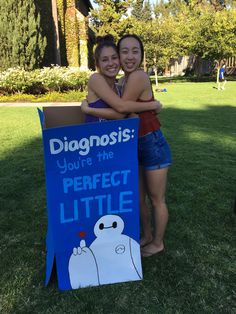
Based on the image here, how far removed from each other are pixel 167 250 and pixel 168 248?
36 mm

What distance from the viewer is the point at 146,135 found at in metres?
2.64

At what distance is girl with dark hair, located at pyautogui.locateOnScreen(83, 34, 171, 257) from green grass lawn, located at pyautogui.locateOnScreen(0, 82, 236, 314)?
41cm

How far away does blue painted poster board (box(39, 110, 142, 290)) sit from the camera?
7.77 feet

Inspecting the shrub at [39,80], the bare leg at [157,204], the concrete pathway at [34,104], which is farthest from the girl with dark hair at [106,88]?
the shrub at [39,80]

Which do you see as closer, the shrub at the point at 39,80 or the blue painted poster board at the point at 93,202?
the blue painted poster board at the point at 93,202

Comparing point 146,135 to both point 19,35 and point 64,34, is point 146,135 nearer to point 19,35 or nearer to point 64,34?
point 19,35

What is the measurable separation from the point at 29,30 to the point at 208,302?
1639 centimetres

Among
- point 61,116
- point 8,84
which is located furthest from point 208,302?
point 8,84

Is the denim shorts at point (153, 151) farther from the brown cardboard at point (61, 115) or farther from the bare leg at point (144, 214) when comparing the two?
the brown cardboard at point (61, 115)

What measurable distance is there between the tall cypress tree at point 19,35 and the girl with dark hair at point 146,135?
49.9 ft

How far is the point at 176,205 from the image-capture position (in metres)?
4.20

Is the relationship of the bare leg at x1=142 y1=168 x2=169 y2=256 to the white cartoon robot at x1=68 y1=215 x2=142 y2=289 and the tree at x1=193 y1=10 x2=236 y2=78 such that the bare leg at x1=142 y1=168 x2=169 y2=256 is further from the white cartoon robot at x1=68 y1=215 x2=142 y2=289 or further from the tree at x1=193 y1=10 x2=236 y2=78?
the tree at x1=193 y1=10 x2=236 y2=78

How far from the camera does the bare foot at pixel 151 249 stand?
3104mm

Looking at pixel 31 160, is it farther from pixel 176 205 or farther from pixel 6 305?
pixel 6 305
